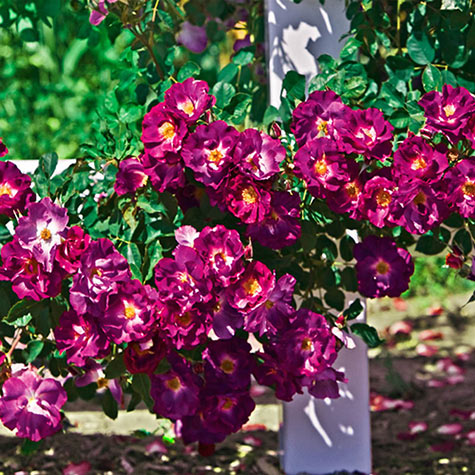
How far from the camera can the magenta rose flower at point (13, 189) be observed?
143 centimetres

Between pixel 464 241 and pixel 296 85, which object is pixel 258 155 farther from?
pixel 464 241

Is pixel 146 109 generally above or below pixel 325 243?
above

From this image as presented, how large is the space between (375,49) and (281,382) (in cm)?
73

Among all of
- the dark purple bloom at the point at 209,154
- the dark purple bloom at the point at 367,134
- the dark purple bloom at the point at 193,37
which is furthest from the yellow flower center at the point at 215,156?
the dark purple bloom at the point at 193,37

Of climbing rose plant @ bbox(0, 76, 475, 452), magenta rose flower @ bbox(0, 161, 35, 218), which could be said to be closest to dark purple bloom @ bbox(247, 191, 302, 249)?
climbing rose plant @ bbox(0, 76, 475, 452)

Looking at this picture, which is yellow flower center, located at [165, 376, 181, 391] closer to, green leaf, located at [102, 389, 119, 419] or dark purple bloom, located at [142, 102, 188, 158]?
green leaf, located at [102, 389, 119, 419]

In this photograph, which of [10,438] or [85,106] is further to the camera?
[85,106]

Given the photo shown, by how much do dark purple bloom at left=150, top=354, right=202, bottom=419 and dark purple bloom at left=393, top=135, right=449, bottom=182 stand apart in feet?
1.74

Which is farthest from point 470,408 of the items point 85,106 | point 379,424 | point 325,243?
point 85,106

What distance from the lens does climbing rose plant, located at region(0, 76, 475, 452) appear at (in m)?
1.34

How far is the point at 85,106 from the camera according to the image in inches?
128

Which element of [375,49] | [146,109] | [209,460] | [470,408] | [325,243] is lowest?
[209,460]

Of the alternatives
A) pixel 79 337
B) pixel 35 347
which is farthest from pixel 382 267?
pixel 35 347

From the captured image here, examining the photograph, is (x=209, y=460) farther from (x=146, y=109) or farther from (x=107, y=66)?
(x=107, y=66)
